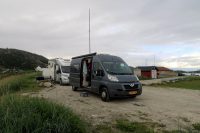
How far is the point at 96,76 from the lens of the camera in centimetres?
1376

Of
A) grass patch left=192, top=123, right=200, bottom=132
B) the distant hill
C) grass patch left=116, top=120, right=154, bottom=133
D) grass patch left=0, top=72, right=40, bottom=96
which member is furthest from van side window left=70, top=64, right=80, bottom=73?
the distant hill

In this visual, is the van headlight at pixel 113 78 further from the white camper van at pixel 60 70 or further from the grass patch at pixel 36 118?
the white camper van at pixel 60 70

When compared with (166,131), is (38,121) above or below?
above

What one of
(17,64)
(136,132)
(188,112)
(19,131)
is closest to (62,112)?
(19,131)

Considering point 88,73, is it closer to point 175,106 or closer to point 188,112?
point 175,106

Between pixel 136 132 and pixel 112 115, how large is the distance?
1968 mm

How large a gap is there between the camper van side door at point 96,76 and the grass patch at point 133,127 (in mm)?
5461

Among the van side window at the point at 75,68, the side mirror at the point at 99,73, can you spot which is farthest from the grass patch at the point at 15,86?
the side mirror at the point at 99,73

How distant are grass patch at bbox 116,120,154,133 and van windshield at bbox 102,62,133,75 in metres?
5.27

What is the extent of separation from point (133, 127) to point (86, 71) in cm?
857

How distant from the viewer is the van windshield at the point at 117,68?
13214 millimetres

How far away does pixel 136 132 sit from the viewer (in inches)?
285

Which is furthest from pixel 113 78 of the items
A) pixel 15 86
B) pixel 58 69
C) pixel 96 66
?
pixel 58 69

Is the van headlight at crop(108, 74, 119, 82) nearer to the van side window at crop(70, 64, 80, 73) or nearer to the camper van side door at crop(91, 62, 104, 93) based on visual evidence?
the camper van side door at crop(91, 62, 104, 93)
